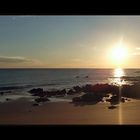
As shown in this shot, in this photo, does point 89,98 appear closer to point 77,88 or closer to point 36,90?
point 77,88

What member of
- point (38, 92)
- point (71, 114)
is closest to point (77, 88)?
point (71, 114)

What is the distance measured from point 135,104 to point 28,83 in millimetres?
1235

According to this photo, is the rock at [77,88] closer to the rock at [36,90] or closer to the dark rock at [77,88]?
the dark rock at [77,88]

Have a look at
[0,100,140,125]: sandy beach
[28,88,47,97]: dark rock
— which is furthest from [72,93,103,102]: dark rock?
[28,88,47,97]: dark rock

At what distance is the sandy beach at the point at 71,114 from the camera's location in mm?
2211

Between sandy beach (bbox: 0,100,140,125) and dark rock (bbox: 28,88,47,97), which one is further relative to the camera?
dark rock (bbox: 28,88,47,97)

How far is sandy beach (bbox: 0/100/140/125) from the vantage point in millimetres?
2211

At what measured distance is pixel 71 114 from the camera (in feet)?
8.24

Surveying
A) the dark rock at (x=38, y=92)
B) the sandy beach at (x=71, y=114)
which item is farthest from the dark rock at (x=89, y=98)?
the dark rock at (x=38, y=92)

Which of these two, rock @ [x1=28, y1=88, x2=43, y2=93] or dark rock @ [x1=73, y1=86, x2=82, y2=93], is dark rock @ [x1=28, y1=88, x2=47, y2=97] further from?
dark rock @ [x1=73, y1=86, x2=82, y2=93]

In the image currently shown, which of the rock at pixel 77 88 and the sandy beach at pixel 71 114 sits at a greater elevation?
the rock at pixel 77 88

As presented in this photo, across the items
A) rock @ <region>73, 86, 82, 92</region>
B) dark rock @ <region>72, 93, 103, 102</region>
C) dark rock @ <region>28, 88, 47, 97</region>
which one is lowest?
dark rock @ <region>72, 93, 103, 102</region>

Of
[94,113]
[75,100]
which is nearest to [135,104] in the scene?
[94,113]
